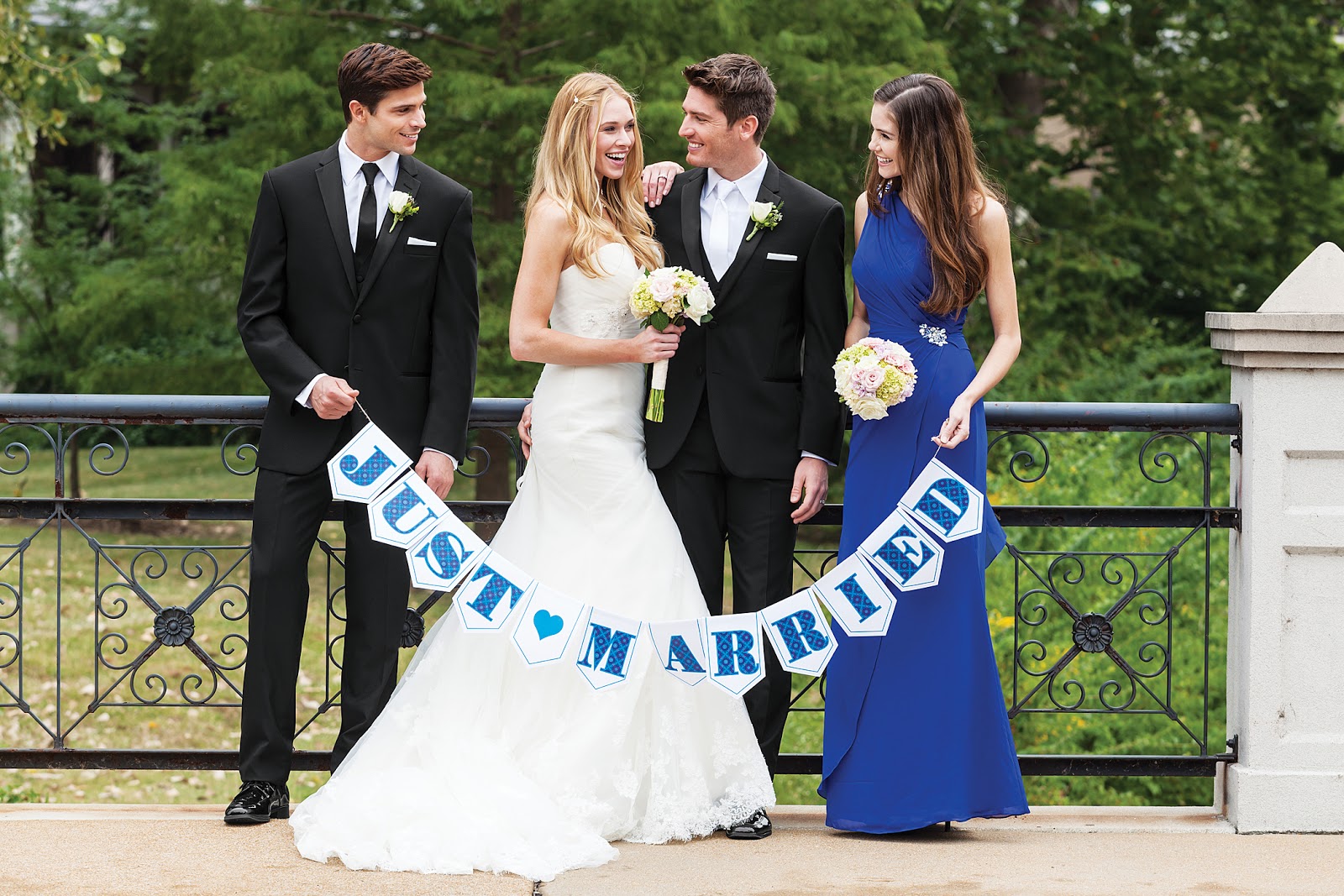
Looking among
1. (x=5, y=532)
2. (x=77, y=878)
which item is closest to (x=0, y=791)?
(x=77, y=878)

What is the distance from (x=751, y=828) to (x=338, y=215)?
2240 millimetres

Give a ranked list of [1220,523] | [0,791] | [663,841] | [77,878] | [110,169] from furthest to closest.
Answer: [110,169]
[0,791]
[1220,523]
[663,841]
[77,878]

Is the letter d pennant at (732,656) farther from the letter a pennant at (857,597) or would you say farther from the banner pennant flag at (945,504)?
the banner pennant flag at (945,504)

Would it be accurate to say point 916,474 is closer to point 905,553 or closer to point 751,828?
point 905,553

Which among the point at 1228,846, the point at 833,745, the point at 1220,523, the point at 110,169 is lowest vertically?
the point at 1228,846

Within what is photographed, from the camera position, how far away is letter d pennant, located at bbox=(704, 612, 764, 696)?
434cm

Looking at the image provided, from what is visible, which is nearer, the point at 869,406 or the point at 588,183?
the point at 869,406

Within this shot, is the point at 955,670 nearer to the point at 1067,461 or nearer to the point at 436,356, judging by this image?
Result: the point at 436,356

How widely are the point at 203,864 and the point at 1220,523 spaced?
3353 millimetres

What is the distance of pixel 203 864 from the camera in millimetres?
4137

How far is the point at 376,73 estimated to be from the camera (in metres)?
4.35

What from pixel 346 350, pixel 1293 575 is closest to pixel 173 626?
pixel 346 350

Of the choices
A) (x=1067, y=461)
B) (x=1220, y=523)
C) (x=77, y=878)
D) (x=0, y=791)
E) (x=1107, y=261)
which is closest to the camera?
(x=77, y=878)

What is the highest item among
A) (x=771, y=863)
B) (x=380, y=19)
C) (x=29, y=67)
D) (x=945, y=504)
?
(x=380, y=19)
